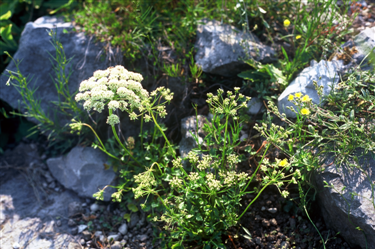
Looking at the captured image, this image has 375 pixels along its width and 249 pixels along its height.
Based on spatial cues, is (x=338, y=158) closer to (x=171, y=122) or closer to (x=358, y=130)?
(x=358, y=130)

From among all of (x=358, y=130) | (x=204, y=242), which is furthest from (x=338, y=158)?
(x=204, y=242)

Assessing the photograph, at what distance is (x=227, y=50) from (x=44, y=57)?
93.9 inches

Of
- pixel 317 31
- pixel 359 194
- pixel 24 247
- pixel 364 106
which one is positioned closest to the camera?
pixel 359 194

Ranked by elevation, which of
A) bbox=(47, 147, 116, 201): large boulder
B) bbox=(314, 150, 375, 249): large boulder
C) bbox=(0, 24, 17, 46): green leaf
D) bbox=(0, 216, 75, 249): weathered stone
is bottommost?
bbox=(0, 216, 75, 249): weathered stone

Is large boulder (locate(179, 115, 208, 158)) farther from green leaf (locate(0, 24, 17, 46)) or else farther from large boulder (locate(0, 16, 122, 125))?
green leaf (locate(0, 24, 17, 46))

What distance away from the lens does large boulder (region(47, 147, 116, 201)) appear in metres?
3.20

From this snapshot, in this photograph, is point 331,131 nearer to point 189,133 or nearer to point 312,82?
point 312,82

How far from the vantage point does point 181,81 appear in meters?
3.20

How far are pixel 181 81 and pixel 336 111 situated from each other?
1.64 metres

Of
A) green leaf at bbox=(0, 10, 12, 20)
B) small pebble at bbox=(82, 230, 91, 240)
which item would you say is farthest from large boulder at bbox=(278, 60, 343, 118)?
green leaf at bbox=(0, 10, 12, 20)

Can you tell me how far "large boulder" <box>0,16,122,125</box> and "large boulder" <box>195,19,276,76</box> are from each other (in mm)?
1298

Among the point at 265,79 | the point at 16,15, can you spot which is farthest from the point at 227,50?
the point at 16,15

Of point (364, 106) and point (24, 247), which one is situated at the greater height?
point (364, 106)

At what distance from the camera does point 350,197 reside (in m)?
2.20
